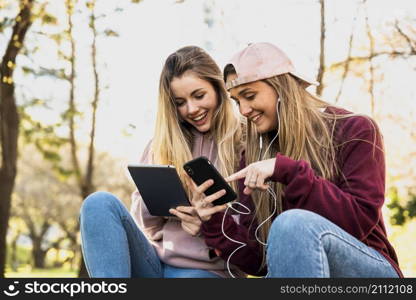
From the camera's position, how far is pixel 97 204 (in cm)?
295

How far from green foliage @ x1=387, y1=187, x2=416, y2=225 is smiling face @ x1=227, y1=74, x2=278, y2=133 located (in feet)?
40.7

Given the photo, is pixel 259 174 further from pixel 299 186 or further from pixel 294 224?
pixel 294 224

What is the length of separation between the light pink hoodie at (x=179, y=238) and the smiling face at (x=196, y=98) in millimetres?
135

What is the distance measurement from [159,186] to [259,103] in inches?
25.8

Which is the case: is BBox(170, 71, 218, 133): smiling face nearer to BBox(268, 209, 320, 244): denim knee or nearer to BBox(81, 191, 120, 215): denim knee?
BBox(81, 191, 120, 215): denim knee

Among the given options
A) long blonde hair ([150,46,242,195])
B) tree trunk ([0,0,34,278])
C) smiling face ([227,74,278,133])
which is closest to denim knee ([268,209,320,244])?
smiling face ([227,74,278,133])

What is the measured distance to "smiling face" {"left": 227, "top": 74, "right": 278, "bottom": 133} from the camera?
290 cm

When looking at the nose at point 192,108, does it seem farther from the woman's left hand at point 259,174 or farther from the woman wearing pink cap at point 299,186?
the woman's left hand at point 259,174

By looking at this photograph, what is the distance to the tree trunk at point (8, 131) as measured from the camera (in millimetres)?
6652

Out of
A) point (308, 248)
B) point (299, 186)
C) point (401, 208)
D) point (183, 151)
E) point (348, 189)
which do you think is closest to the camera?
point (308, 248)

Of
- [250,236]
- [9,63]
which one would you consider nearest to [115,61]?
[9,63]

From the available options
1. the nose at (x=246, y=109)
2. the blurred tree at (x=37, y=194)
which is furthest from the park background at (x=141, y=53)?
the blurred tree at (x=37, y=194)

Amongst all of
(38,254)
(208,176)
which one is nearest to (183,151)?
(208,176)

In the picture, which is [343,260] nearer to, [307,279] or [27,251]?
[307,279]
